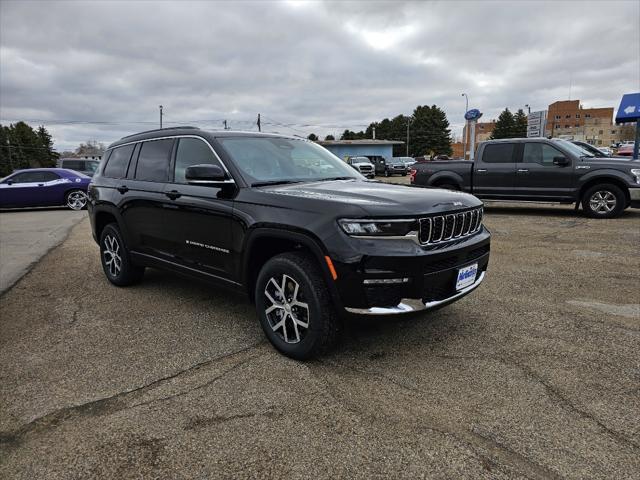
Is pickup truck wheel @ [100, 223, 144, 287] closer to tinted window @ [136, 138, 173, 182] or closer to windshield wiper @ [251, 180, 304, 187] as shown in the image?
tinted window @ [136, 138, 173, 182]

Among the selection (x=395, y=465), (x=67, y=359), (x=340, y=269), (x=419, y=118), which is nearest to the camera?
(x=395, y=465)

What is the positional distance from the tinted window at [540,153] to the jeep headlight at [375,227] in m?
8.79

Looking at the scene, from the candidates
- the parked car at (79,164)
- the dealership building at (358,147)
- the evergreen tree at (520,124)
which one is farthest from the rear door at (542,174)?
the evergreen tree at (520,124)

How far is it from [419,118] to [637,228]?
272 feet

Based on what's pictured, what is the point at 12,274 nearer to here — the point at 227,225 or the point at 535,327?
the point at 227,225

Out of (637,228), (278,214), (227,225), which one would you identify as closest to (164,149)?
(227,225)

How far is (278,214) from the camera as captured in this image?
10.7 feet

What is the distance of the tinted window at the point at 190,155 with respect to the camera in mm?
3917

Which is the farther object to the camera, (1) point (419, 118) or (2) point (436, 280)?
(1) point (419, 118)

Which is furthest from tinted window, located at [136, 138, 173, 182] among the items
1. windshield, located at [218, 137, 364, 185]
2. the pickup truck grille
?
the pickup truck grille

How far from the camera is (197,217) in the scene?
3.95 metres

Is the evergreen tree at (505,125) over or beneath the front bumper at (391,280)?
over

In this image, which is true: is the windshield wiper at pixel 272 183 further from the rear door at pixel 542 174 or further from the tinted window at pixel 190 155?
the rear door at pixel 542 174

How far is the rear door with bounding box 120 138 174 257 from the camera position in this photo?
14.6 feet
